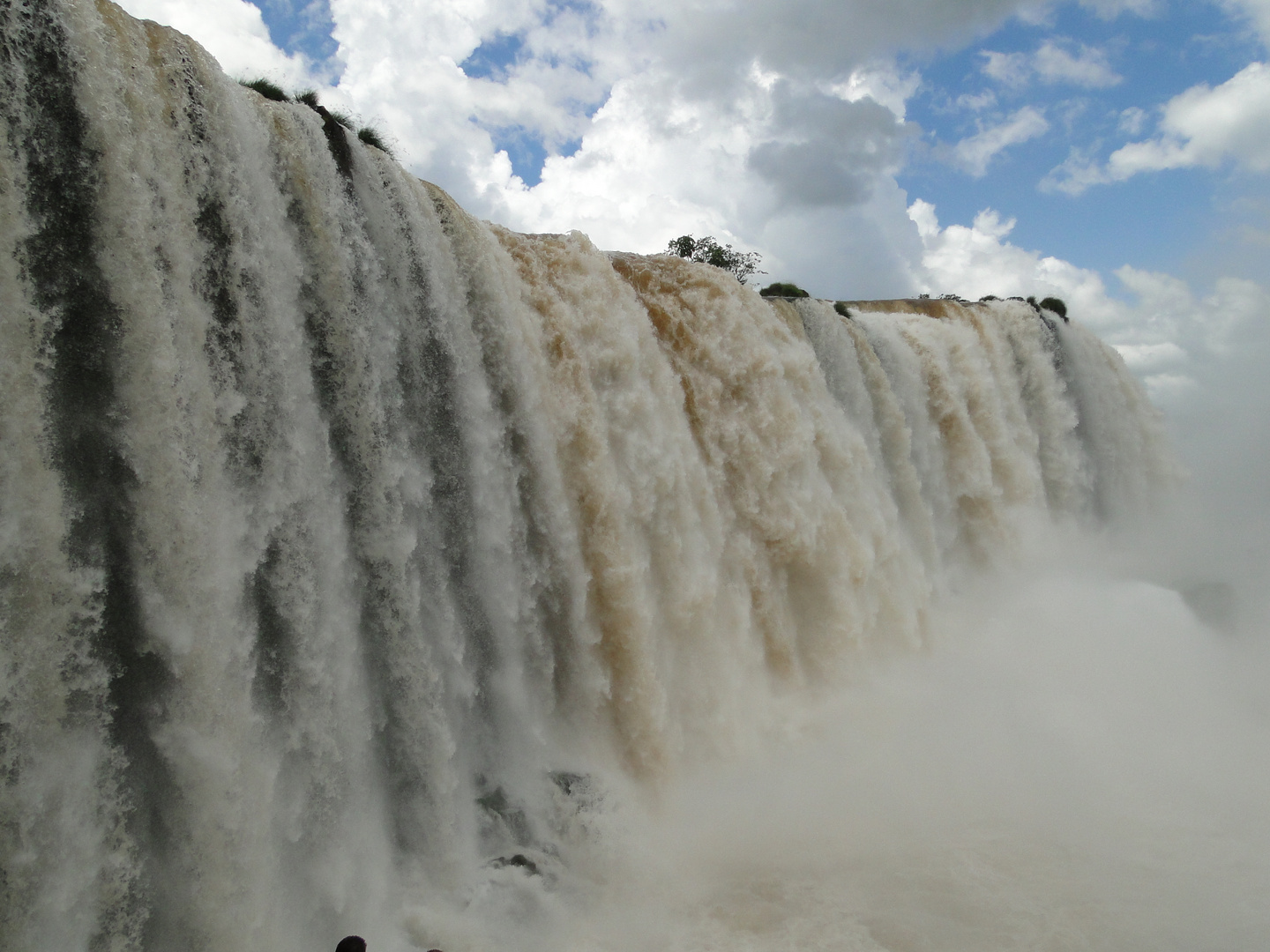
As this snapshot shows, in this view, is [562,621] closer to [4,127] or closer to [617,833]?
[617,833]

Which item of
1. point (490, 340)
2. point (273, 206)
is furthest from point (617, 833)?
point (273, 206)

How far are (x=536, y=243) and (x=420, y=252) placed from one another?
1749mm

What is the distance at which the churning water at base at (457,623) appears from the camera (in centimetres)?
385

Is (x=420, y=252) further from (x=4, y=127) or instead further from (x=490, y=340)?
(x=4, y=127)

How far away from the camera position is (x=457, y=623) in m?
5.93

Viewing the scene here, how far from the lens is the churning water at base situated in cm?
385

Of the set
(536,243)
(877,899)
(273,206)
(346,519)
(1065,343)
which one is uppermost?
(1065,343)

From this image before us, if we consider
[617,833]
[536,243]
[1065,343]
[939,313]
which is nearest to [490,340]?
[536,243]

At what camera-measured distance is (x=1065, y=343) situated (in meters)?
16.7

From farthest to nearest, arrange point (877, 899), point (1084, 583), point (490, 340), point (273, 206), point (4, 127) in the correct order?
point (1084, 583), point (490, 340), point (877, 899), point (273, 206), point (4, 127)

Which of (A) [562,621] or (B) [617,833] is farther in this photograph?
(A) [562,621]

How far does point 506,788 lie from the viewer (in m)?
5.96

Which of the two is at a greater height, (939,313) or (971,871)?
(939,313)

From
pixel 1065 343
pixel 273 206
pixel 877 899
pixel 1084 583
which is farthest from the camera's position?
pixel 1065 343
